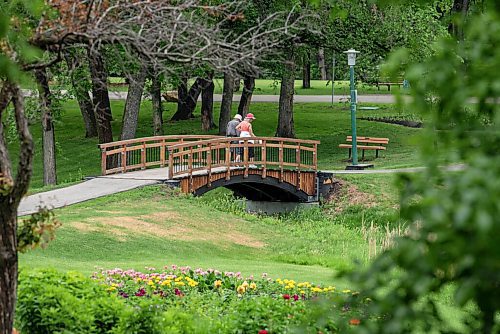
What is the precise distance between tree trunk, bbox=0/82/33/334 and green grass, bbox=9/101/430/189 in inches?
957

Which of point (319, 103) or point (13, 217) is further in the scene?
point (319, 103)

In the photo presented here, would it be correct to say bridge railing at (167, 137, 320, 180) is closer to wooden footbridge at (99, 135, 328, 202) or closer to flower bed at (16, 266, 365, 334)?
wooden footbridge at (99, 135, 328, 202)

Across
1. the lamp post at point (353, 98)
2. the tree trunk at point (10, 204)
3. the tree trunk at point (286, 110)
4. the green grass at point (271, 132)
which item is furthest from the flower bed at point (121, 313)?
the tree trunk at point (286, 110)

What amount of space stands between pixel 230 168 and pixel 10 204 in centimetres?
2067

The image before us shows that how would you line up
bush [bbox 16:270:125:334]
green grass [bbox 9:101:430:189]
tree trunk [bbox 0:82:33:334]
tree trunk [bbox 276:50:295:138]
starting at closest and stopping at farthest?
1. tree trunk [bbox 0:82:33:334]
2. bush [bbox 16:270:125:334]
3. green grass [bbox 9:101:430:189]
4. tree trunk [bbox 276:50:295:138]

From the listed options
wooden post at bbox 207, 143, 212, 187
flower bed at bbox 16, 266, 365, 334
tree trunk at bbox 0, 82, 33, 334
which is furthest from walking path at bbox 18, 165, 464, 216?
tree trunk at bbox 0, 82, 33, 334

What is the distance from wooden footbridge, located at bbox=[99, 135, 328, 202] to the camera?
26.8m

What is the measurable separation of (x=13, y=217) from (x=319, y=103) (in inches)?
1840

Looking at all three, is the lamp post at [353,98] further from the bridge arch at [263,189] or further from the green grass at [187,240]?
the green grass at [187,240]

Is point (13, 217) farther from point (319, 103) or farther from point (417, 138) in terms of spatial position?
point (319, 103)

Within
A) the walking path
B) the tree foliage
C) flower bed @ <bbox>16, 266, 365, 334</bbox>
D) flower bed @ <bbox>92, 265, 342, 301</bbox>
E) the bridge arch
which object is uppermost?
the tree foliage

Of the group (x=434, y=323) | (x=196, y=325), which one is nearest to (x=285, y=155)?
(x=196, y=325)

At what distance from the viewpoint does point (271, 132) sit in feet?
139

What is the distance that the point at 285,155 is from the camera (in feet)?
122
